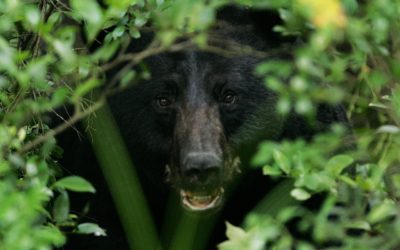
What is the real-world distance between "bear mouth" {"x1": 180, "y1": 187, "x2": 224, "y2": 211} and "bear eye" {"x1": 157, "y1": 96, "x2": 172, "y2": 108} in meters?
0.66

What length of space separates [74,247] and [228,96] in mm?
1406

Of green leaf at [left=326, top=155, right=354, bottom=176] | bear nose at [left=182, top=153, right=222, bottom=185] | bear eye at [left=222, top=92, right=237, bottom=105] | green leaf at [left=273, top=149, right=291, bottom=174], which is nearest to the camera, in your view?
green leaf at [left=326, top=155, right=354, bottom=176]

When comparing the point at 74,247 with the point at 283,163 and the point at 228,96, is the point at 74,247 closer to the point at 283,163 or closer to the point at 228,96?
the point at 228,96

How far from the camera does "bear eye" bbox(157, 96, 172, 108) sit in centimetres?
614

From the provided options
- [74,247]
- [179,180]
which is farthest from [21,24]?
[74,247]

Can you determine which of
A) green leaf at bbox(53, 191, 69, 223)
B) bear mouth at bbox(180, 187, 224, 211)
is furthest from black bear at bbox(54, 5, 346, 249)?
green leaf at bbox(53, 191, 69, 223)

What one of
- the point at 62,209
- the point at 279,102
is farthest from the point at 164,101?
the point at 279,102

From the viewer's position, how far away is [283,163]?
4.34m

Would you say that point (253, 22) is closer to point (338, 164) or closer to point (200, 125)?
point (200, 125)

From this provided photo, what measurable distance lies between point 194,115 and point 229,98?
0.38 m

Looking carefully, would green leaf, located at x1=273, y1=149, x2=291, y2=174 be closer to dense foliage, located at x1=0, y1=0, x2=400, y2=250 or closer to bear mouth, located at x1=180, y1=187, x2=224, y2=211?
dense foliage, located at x1=0, y1=0, x2=400, y2=250

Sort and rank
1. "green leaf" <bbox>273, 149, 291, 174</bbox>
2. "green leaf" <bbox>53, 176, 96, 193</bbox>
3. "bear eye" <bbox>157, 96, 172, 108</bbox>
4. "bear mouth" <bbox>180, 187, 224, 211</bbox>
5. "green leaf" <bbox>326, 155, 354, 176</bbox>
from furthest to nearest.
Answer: "bear eye" <bbox>157, 96, 172, 108</bbox>
"bear mouth" <bbox>180, 187, 224, 211</bbox>
"green leaf" <bbox>273, 149, 291, 174</bbox>
"green leaf" <bbox>326, 155, 354, 176</bbox>
"green leaf" <bbox>53, 176, 96, 193</bbox>

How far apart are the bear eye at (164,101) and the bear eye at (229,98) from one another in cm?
33

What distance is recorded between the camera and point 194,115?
226 inches
